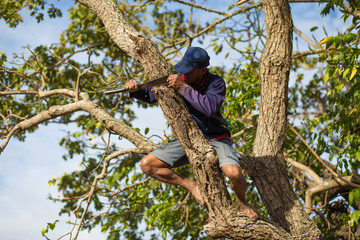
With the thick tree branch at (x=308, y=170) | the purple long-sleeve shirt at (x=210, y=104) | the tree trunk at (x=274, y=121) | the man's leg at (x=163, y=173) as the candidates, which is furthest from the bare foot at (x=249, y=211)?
the thick tree branch at (x=308, y=170)

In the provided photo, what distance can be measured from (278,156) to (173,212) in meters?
2.26

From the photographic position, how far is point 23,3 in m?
8.68

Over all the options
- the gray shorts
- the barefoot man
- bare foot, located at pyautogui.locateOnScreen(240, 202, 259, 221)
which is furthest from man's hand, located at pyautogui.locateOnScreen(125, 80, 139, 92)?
bare foot, located at pyautogui.locateOnScreen(240, 202, 259, 221)

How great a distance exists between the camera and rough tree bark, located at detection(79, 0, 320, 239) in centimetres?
305

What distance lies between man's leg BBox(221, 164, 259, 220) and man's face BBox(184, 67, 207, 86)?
0.79 m

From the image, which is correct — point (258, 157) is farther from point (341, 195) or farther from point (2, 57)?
point (2, 57)

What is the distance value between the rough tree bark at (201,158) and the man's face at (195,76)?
0.33m

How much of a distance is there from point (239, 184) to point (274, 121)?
1.07m

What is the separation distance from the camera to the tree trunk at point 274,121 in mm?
4008

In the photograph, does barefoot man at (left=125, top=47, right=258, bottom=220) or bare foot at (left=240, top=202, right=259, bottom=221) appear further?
bare foot at (left=240, top=202, right=259, bottom=221)

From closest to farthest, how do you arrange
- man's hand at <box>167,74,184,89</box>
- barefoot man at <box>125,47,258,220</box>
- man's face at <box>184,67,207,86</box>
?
1. man's hand at <box>167,74,184,89</box>
2. barefoot man at <box>125,47,258,220</box>
3. man's face at <box>184,67,207,86</box>

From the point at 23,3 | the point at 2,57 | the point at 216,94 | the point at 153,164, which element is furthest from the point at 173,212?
the point at 23,3

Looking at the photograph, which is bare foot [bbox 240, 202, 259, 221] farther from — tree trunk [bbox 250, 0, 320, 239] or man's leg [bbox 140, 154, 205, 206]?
tree trunk [bbox 250, 0, 320, 239]

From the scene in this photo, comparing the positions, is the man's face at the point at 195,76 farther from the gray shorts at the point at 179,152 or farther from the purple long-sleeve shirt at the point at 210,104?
the gray shorts at the point at 179,152
